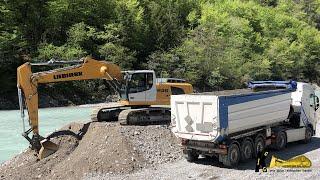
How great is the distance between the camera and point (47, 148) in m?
17.8

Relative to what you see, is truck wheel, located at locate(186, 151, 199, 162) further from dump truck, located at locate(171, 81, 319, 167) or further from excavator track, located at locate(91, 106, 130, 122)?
excavator track, located at locate(91, 106, 130, 122)

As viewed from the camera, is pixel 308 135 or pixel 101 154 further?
pixel 308 135

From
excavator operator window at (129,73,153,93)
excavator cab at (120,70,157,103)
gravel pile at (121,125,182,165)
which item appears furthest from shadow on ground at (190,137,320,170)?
excavator operator window at (129,73,153,93)

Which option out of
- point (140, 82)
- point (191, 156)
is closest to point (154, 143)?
point (191, 156)

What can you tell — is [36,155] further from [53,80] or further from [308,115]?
[308,115]

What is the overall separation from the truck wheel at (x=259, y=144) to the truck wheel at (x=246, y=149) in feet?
0.86

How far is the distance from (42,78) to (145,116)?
16.0 feet

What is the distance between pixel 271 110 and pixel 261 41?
2798 inches

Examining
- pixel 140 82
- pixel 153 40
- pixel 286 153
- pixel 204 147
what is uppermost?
pixel 153 40

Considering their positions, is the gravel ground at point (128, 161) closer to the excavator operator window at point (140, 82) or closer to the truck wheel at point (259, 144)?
the truck wheel at point (259, 144)

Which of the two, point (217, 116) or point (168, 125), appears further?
point (168, 125)

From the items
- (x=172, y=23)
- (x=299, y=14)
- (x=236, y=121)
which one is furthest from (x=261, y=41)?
(x=236, y=121)

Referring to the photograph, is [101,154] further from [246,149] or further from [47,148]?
[246,149]

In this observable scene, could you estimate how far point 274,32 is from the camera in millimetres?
96250
